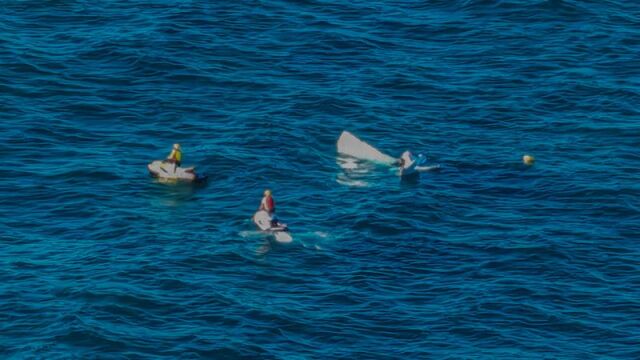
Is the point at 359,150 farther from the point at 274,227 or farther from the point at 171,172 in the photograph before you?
the point at 274,227

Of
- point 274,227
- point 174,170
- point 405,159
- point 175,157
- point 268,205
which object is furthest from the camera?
point 405,159

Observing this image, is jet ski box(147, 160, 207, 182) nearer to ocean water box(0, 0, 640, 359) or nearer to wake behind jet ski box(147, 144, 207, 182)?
wake behind jet ski box(147, 144, 207, 182)

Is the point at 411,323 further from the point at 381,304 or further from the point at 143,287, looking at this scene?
the point at 143,287

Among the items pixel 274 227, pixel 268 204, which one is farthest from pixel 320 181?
pixel 274 227

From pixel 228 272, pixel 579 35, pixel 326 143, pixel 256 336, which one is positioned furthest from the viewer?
pixel 579 35

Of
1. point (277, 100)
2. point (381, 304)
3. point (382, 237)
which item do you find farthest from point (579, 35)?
point (381, 304)
